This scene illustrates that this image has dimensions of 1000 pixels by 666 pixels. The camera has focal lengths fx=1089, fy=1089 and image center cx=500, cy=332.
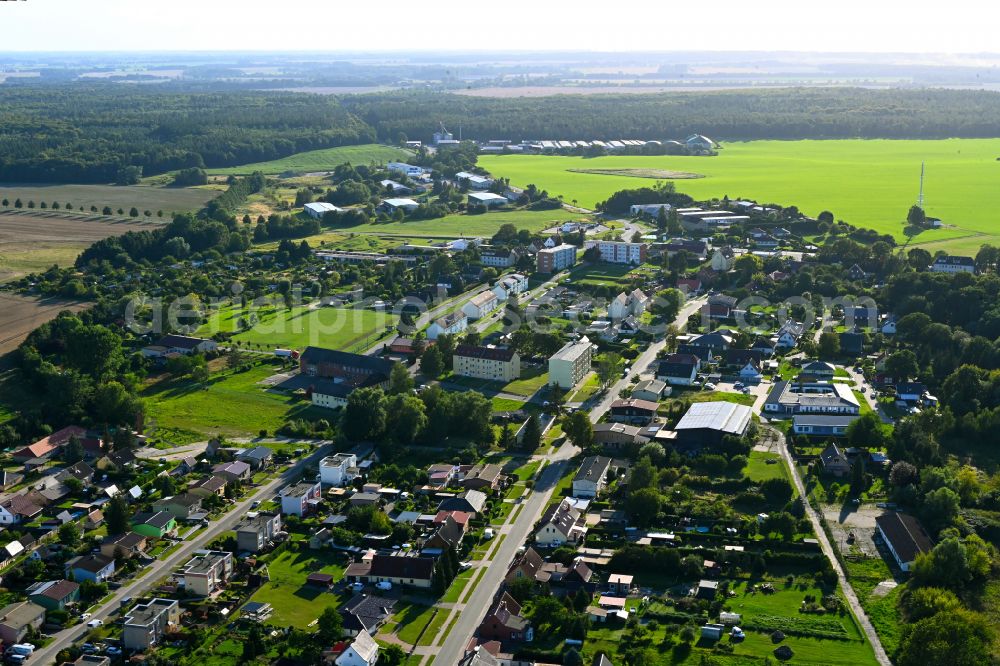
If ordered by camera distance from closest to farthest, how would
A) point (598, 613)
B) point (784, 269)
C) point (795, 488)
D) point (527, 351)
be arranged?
point (598, 613), point (795, 488), point (527, 351), point (784, 269)

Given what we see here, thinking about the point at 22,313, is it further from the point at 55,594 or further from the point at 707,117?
the point at 707,117

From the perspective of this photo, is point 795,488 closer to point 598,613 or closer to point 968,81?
point 598,613

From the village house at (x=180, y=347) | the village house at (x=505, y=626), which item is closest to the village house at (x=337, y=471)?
the village house at (x=505, y=626)

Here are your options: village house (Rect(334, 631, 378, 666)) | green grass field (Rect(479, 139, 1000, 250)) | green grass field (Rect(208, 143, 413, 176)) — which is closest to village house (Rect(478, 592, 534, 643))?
village house (Rect(334, 631, 378, 666))

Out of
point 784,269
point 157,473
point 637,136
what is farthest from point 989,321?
point 637,136

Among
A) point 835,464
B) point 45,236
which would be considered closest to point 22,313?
point 45,236
